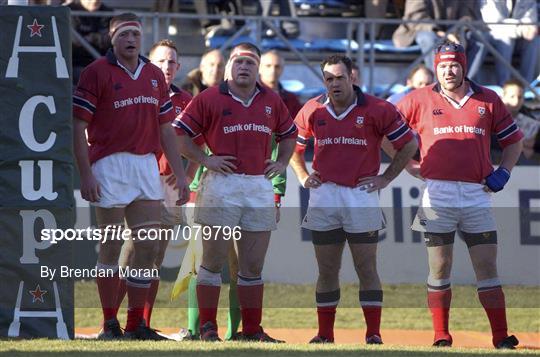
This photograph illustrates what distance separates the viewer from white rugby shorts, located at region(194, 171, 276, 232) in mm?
9109

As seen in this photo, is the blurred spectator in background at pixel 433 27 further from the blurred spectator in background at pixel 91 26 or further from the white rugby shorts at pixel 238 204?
the white rugby shorts at pixel 238 204

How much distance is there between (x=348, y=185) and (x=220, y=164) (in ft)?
3.36

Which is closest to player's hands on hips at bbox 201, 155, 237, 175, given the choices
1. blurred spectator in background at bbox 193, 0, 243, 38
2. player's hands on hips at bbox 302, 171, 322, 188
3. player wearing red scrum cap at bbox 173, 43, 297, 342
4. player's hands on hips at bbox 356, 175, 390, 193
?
player wearing red scrum cap at bbox 173, 43, 297, 342

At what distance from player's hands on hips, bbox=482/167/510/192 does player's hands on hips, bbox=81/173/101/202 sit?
2.96m

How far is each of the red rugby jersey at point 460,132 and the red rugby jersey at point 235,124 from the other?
1185mm

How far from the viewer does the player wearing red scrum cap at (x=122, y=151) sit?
28.5 ft

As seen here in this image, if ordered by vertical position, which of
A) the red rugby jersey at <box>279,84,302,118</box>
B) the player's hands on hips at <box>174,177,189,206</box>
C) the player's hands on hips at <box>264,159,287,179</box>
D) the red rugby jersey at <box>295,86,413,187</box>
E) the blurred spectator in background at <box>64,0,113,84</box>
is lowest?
the player's hands on hips at <box>174,177,189,206</box>

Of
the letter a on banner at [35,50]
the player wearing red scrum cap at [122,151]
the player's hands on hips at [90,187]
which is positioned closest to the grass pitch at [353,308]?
the player wearing red scrum cap at [122,151]

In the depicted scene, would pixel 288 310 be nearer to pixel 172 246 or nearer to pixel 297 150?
pixel 172 246

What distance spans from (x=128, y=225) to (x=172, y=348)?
1.27 m

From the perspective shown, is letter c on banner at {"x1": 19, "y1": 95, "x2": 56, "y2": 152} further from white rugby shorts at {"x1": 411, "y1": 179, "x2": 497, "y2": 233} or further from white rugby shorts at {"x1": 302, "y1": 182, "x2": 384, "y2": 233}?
white rugby shorts at {"x1": 411, "y1": 179, "x2": 497, "y2": 233}

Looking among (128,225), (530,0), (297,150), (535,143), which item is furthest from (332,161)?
(530,0)

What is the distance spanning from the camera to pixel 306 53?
572 inches

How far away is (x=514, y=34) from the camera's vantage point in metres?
14.8
